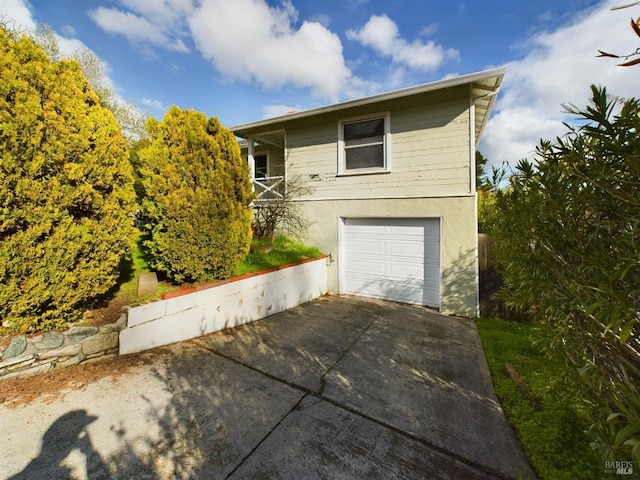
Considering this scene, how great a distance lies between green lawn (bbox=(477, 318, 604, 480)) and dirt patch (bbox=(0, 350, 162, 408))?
416cm

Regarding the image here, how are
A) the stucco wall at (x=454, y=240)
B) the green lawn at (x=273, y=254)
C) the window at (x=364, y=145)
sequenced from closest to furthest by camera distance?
1. the green lawn at (x=273, y=254)
2. the stucco wall at (x=454, y=240)
3. the window at (x=364, y=145)

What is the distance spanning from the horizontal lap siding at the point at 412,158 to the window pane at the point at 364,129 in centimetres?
30

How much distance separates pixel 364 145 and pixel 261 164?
186 inches

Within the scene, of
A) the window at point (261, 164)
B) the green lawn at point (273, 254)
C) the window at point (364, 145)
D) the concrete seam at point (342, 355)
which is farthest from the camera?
the window at point (261, 164)

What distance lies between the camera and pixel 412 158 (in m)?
6.36

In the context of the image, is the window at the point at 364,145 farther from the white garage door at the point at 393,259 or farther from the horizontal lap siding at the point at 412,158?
the white garage door at the point at 393,259

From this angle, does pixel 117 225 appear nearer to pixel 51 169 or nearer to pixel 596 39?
pixel 51 169

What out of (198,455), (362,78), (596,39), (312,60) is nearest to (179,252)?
(198,455)

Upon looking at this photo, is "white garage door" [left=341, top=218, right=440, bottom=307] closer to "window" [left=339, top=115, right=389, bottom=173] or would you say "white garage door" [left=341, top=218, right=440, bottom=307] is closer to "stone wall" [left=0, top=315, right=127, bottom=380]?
"window" [left=339, top=115, right=389, bottom=173]

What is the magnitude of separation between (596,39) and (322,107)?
5.59 metres

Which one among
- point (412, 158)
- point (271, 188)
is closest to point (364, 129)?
point (412, 158)

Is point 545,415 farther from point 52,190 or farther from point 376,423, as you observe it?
point 52,190

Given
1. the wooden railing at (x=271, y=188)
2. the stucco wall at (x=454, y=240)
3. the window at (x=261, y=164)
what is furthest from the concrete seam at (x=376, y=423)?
the window at (x=261, y=164)

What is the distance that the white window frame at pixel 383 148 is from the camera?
21.6 ft
